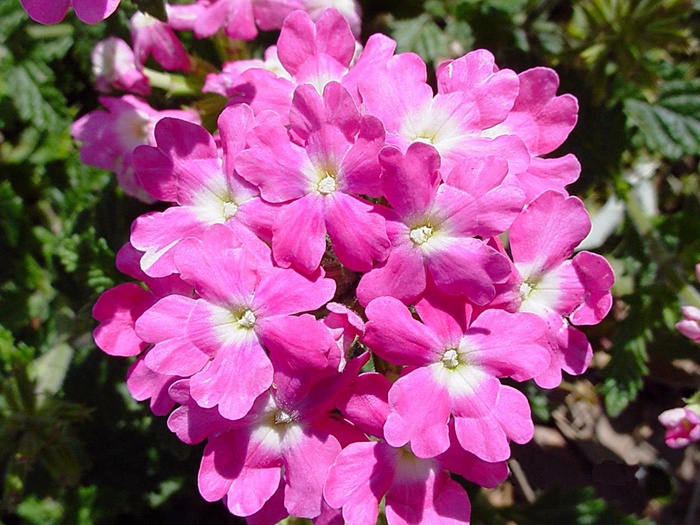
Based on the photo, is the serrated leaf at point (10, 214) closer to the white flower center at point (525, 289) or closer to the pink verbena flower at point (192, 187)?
the pink verbena flower at point (192, 187)

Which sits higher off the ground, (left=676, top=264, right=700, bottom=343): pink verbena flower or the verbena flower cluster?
the verbena flower cluster

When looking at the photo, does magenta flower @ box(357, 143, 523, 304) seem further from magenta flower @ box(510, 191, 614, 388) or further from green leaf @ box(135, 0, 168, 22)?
green leaf @ box(135, 0, 168, 22)

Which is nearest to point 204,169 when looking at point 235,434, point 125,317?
point 125,317

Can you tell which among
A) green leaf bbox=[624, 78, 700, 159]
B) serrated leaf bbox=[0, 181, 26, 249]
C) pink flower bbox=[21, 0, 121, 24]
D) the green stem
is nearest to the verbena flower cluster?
pink flower bbox=[21, 0, 121, 24]

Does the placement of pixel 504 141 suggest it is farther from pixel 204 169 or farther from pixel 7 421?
pixel 7 421

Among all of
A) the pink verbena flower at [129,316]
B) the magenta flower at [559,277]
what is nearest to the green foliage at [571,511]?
the magenta flower at [559,277]

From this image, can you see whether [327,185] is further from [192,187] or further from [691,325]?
[691,325]
